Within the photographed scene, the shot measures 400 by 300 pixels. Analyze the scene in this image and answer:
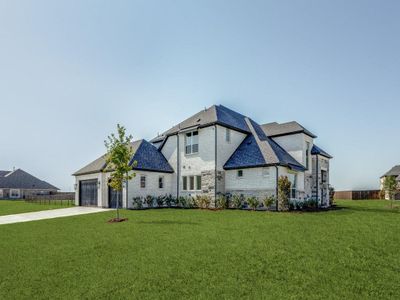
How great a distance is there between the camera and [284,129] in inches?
1030

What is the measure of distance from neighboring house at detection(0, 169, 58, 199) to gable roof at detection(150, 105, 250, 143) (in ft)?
163

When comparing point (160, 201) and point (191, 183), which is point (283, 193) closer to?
point (191, 183)

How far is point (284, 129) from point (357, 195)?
28853 mm

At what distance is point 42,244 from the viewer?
386 inches

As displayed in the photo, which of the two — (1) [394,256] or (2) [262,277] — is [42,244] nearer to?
(2) [262,277]

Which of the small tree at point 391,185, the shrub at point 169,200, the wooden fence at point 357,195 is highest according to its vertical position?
the small tree at point 391,185

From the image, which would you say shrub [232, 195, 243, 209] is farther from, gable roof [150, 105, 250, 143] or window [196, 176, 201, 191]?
gable roof [150, 105, 250, 143]

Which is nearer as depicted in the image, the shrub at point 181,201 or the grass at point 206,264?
the grass at point 206,264

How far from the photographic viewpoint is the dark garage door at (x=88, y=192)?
2716 centimetres

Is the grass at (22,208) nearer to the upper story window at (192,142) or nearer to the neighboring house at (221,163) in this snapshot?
the neighboring house at (221,163)

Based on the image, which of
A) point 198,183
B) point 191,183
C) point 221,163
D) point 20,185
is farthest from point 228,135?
point 20,185

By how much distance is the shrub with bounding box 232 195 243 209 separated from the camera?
21.2m

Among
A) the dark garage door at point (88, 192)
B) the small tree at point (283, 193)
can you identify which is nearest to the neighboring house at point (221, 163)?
the dark garage door at point (88, 192)

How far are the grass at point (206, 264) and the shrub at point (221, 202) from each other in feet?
34.1
